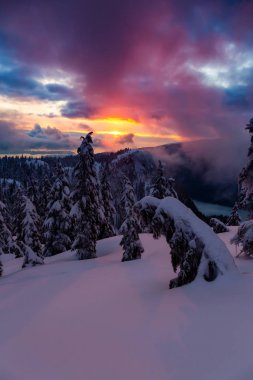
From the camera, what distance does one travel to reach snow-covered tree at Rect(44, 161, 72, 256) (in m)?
36.5

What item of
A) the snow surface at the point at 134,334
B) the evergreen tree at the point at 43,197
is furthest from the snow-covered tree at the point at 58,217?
the snow surface at the point at 134,334

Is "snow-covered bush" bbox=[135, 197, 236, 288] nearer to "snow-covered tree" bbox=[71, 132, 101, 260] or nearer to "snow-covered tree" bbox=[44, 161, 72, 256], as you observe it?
"snow-covered tree" bbox=[71, 132, 101, 260]

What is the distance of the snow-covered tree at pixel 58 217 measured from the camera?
36.5 m

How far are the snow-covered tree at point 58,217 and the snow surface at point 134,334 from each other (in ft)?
86.9

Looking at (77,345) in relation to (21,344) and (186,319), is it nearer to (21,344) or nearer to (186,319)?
(21,344)

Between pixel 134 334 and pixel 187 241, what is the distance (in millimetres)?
A: 3640

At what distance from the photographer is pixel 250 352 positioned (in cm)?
543

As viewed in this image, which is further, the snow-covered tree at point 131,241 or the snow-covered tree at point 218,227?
the snow-covered tree at point 218,227

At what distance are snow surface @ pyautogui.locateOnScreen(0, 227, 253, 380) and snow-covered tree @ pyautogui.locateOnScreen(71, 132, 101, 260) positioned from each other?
1972 cm

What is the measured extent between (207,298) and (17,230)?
36.5m

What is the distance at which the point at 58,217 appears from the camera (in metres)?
37.2

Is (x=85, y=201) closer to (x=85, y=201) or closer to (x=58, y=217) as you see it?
(x=85, y=201)

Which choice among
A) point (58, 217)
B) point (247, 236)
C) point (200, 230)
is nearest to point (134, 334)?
point (200, 230)

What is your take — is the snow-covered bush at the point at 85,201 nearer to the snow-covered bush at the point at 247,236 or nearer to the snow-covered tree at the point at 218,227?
the snow-covered tree at the point at 218,227
